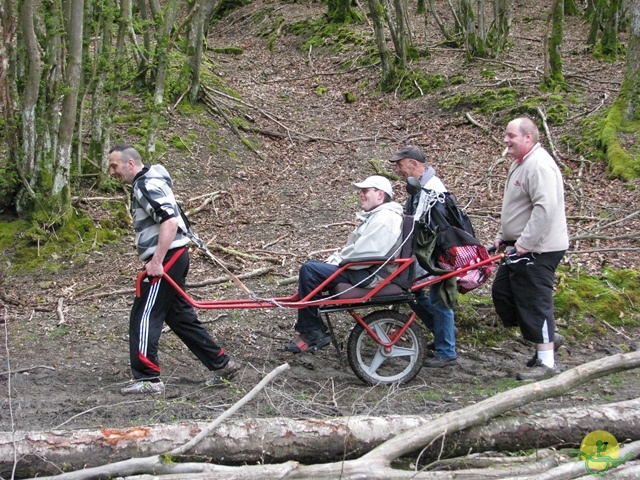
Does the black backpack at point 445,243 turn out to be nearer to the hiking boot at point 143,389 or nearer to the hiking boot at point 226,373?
the hiking boot at point 226,373

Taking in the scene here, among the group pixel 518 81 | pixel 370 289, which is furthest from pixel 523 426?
pixel 518 81

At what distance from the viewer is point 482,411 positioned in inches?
171

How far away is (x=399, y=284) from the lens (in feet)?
19.0

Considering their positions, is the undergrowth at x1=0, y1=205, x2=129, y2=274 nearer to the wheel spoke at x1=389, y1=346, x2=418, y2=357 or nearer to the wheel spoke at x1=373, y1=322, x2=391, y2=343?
the wheel spoke at x1=373, y1=322, x2=391, y2=343

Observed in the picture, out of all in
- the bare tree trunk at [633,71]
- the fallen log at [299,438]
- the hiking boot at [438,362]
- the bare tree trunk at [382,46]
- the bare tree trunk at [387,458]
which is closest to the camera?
the bare tree trunk at [387,458]

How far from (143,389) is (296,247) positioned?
12.7ft

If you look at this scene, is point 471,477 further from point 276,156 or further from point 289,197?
point 276,156

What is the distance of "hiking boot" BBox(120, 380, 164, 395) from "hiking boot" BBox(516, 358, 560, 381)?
2952 millimetres

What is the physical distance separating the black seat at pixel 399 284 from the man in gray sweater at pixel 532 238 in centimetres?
83

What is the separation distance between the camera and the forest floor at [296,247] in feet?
18.1

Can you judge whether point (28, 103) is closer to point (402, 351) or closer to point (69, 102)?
point (69, 102)

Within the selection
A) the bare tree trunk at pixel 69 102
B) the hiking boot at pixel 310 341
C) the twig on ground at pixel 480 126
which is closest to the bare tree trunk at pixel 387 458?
the hiking boot at pixel 310 341

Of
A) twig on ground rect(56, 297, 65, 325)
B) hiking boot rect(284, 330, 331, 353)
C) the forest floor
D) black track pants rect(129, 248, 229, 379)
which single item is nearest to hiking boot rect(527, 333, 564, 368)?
the forest floor

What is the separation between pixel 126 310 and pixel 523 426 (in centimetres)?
440
